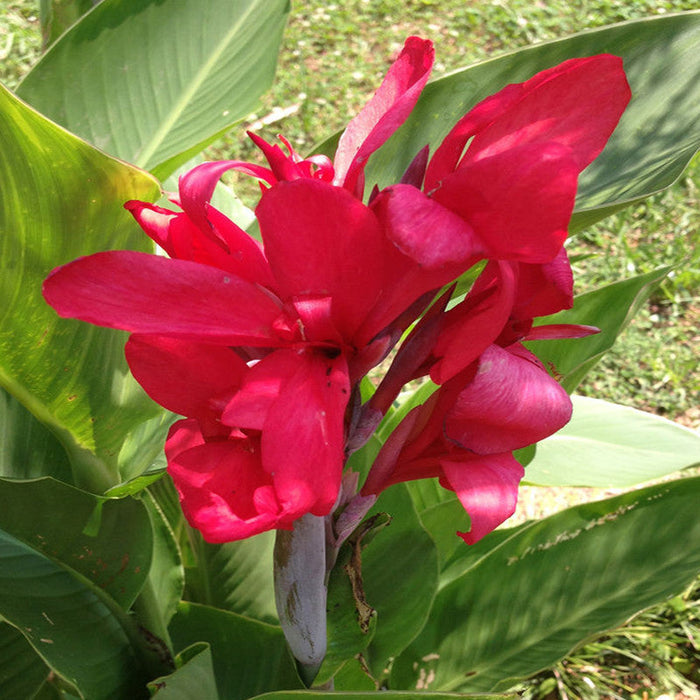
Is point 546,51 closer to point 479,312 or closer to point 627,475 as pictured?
point 479,312

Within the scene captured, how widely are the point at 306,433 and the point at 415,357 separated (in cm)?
11

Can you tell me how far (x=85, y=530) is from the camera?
30.9 inches

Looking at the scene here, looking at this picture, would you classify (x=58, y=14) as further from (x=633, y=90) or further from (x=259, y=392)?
(x=259, y=392)

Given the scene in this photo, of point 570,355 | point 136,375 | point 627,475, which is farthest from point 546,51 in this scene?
point 627,475

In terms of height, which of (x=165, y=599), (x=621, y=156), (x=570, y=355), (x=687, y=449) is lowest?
(x=687, y=449)

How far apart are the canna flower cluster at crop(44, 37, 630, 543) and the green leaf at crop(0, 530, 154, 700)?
0.34 meters

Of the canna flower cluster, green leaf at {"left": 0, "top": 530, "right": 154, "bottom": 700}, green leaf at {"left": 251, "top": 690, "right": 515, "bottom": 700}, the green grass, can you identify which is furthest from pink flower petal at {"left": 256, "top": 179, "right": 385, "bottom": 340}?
the green grass

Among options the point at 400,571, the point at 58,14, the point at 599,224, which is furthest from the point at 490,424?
the point at 599,224

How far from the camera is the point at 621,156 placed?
0.85 meters

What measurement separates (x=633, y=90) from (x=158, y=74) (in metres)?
0.53

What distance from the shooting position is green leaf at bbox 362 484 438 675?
39.2 inches

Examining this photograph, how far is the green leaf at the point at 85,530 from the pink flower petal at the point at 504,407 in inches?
15.1

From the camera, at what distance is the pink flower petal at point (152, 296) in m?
0.46

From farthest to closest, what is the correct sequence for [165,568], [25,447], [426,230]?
[165,568] → [25,447] → [426,230]
